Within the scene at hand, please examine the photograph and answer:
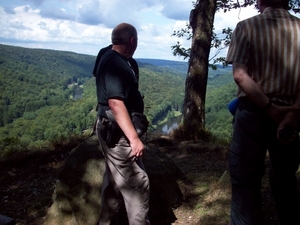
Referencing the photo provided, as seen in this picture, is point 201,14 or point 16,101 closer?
point 201,14

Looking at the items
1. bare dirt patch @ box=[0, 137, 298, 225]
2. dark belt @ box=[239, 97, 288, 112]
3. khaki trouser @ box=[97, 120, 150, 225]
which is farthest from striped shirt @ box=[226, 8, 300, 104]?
bare dirt patch @ box=[0, 137, 298, 225]

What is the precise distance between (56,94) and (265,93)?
3931 inches

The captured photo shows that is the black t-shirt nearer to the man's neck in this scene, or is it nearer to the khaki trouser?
the man's neck

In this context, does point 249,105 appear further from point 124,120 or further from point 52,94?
point 52,94

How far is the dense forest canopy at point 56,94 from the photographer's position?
48.4 metres

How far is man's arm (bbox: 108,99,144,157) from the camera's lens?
86.6 inches

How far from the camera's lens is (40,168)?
5164 mm

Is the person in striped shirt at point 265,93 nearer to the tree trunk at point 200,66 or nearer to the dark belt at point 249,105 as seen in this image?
the dark belt at point 249,105

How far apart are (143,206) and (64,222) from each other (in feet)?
3.87

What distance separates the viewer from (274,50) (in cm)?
185

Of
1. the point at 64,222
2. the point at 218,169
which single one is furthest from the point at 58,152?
the point at 218,169

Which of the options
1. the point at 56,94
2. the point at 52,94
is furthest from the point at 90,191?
the point at 52,94

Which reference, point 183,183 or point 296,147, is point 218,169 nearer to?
point 183,183

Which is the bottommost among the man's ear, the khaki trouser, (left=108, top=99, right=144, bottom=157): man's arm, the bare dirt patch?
the bare dirt patch
